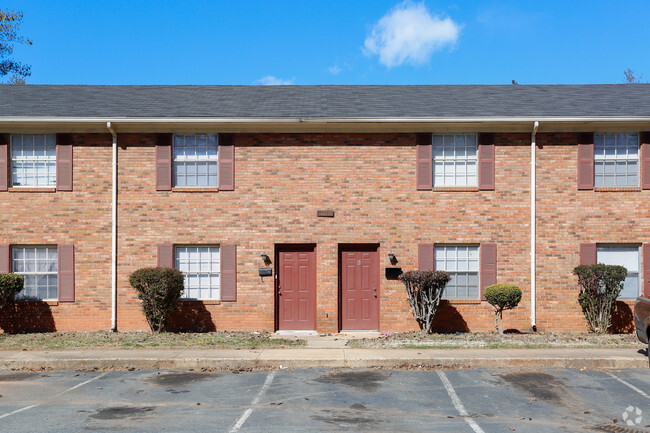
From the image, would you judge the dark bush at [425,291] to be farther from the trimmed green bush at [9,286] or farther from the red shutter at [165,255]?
the trimmed green bush at [9,286]

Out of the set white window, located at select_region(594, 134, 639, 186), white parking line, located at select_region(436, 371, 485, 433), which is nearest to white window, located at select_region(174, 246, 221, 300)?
white parking line, located at select_region(436, 371, 485, 433)

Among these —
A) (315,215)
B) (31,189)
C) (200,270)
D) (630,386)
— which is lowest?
(630,386)

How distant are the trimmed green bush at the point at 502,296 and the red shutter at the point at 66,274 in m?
9.74

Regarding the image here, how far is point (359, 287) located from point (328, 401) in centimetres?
600

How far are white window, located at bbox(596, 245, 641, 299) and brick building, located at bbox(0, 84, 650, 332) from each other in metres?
0.03

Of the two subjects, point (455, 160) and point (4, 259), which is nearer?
point (4, 259)

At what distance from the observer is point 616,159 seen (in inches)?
532

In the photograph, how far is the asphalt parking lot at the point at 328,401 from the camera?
6598 millimetres

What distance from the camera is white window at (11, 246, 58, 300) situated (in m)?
13.5

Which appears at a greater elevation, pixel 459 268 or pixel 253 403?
pixel 459 268

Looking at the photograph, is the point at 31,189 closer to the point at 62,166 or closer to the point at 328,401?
the point at 62,166

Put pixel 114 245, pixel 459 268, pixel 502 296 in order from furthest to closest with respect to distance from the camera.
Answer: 1. pixel 459 268
2. pixel 114 245
3. pixel 502 296

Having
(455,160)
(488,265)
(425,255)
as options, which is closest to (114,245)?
(425,255)

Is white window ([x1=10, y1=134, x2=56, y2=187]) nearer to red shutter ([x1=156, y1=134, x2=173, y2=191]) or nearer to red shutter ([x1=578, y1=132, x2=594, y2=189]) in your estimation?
red shutter ([x1=156, y1=134, x2=173, y2=191])
